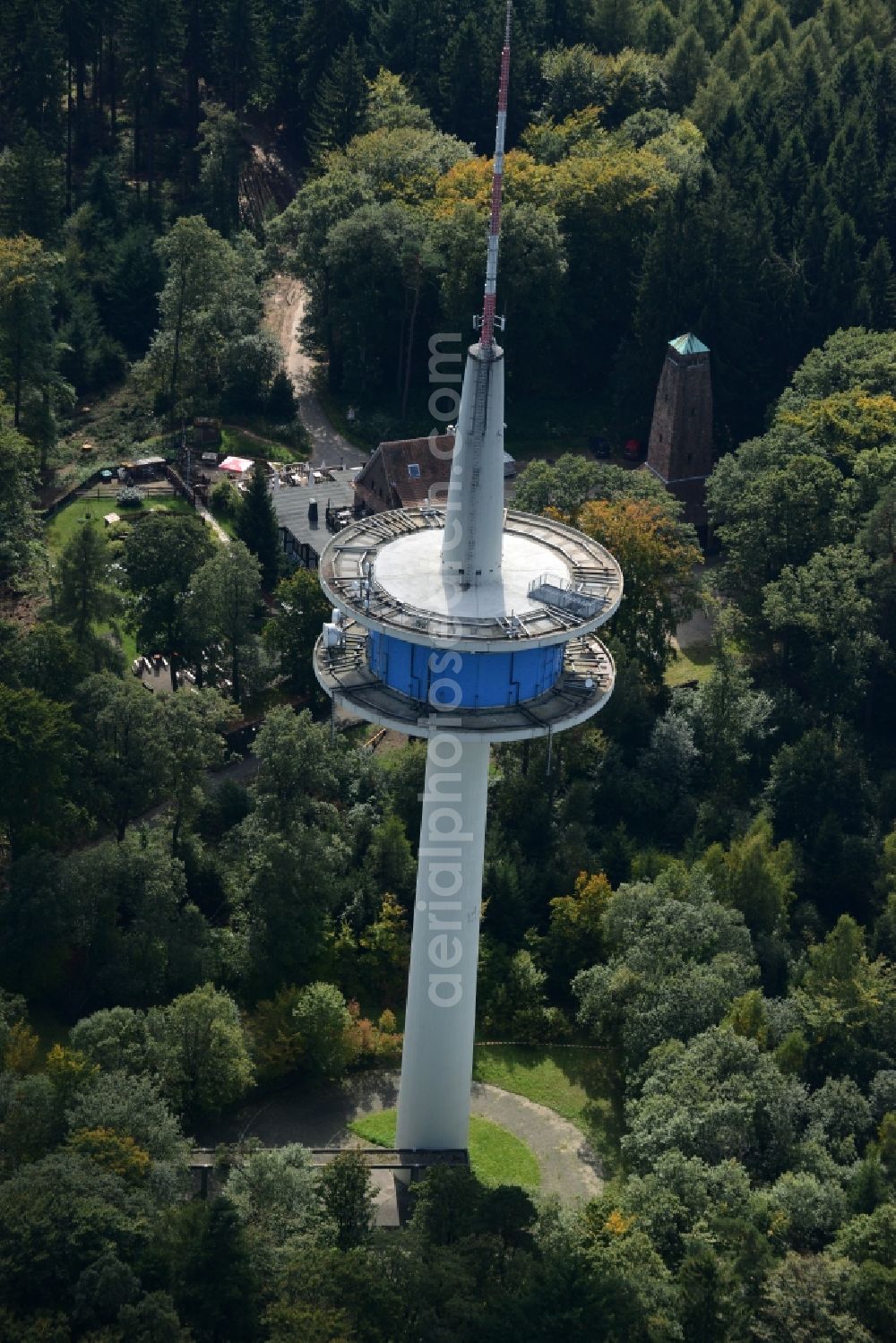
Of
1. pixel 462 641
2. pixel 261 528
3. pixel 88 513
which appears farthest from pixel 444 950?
pixel 88 513

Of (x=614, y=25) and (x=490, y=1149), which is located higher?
(x=614, y=25)

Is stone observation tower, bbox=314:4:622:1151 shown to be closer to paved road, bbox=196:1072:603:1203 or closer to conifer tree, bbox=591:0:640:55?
paved road, bbox=196:1072:603:1203

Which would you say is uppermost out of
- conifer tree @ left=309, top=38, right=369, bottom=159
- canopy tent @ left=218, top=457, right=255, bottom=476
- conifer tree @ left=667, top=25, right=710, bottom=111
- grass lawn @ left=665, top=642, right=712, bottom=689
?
conifer tree @ left=667, top=25, right=710, bottom=111

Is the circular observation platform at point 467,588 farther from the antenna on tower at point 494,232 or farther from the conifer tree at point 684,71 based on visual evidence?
the conifer tree at point 684,71

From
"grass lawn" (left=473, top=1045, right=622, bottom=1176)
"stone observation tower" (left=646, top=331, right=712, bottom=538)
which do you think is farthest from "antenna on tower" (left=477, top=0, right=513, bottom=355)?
"stone observation tower" (left=646, top=331, right=712, bottom=538)

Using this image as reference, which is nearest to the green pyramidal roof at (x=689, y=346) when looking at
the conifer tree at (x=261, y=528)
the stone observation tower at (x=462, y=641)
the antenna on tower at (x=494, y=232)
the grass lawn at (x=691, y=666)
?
the grass lawn at (x=691, y=666)

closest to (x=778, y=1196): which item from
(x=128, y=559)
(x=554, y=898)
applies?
(x=554, y=898)

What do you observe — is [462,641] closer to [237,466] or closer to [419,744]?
[419,744]
